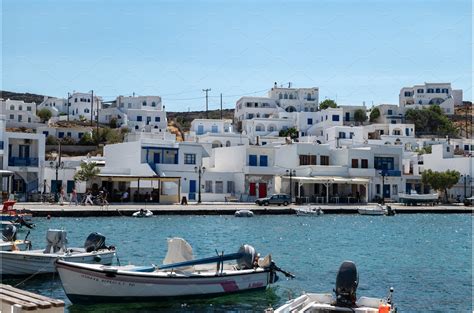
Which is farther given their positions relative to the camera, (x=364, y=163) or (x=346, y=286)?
(x=364, y=163)

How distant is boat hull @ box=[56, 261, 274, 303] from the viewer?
17781 millimetres

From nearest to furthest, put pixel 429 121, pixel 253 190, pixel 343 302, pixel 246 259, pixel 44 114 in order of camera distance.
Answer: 1. pixel 343 302
2. pixel 246 259
3. pixel 253 190
4. pixel 44 114
5. pixel 429 121

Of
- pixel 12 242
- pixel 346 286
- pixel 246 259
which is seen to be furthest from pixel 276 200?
pixel 346 286

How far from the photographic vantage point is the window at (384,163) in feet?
231

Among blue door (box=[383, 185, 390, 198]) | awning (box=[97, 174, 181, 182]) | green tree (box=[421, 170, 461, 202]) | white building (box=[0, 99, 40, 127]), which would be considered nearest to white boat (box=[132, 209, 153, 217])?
awning (box=[97, 174, 181, 182])

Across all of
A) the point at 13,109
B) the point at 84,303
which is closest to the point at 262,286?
the point at 84,303

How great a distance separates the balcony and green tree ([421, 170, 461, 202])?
3800cm

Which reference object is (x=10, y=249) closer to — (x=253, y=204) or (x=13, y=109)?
(x=253, y=204)

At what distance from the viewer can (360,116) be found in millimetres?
114375

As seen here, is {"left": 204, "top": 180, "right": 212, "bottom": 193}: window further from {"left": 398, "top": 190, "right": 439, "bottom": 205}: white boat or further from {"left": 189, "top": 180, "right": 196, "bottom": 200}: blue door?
{"left": 398, "top": 190, "right": 439, "bottom": 205}: white boat

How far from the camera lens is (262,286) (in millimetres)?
20703

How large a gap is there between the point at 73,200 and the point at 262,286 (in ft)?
128

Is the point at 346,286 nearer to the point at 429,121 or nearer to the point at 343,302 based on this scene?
the point at 343,302

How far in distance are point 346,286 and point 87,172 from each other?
4412 centimetres
